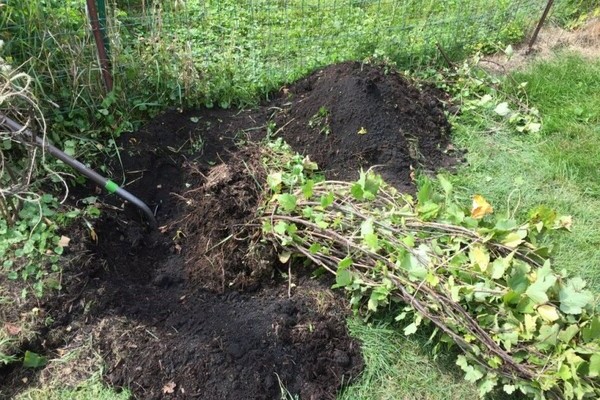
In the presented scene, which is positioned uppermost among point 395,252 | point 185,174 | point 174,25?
point 174,25

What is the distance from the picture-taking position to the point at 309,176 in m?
3.55

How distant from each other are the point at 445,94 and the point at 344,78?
3.34ft

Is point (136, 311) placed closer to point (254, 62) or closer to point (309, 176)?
point (309, 176)

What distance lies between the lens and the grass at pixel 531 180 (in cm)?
269

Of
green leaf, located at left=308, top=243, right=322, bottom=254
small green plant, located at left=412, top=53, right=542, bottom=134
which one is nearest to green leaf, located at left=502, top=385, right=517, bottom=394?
green leaf, located at left=308, top=243, right=322, bottom=254

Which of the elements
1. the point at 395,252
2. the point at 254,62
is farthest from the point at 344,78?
the point at 395,252

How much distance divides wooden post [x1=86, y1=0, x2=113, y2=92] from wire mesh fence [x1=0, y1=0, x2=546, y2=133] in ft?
0.14

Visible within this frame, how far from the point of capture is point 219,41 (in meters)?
4.50

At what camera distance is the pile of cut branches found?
7.75 ft

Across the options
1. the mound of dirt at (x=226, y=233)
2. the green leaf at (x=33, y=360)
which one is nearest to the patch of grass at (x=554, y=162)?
the mound of dirt at (x=226, y=233)

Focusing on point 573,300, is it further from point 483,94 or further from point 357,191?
point 483,94

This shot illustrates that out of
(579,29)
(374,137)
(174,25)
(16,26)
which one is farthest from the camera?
(579,29)

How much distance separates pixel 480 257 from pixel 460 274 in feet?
0.40

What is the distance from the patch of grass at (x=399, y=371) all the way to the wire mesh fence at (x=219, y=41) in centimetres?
209
